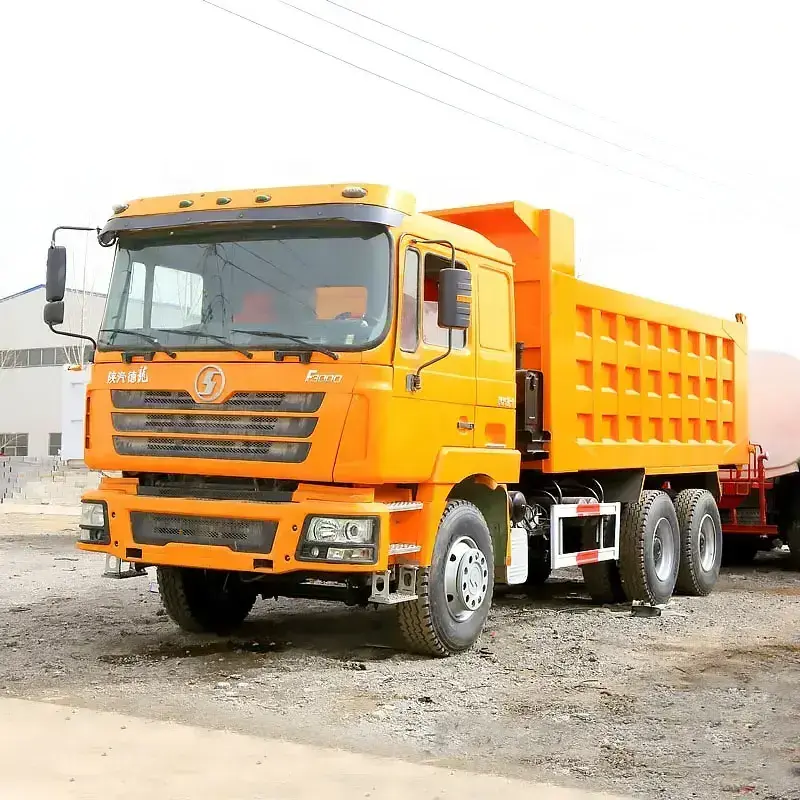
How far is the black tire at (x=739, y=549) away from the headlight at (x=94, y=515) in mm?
9477

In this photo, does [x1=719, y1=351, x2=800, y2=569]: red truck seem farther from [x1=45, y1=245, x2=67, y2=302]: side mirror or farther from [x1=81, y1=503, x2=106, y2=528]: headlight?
[x1=45, y1=245, x2=67, y2=302]: side mirror

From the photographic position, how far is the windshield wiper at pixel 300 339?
24.0 ft

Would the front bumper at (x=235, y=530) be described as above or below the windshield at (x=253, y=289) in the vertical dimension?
below

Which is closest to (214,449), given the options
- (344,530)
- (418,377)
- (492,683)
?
(344,530)

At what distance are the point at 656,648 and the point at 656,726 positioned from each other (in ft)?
8.31

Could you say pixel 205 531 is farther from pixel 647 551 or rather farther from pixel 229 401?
pixel 647 551

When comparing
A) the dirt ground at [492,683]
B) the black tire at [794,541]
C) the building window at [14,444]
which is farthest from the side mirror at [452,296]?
the building window at [14,444]

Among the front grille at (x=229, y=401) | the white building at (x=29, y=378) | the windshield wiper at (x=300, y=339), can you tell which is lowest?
the front grille at (x=229, y=401)

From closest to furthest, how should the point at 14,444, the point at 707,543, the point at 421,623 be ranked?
the point at 421,623
the point at 707,543
the point at 14,444

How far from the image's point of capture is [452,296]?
298 inches

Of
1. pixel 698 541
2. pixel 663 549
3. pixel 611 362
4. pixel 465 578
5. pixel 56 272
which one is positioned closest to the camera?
pixel 56 272

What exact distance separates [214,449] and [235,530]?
54 centimetres

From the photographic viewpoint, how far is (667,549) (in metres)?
11.5

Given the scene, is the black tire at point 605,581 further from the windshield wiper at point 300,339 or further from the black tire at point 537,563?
the windshield wiper at point 300,339
